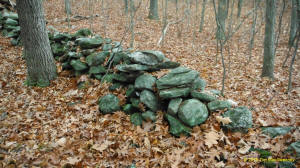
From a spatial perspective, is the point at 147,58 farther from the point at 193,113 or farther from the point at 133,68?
the point at 193,113

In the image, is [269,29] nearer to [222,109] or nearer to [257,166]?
[222,109]

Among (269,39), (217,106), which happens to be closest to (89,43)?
(217,106)

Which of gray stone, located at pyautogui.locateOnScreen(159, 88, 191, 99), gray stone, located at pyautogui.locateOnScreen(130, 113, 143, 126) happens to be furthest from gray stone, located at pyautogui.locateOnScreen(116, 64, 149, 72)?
gray stone, located at pyautogui.locateOnScreen(130, 113, 143, 126)

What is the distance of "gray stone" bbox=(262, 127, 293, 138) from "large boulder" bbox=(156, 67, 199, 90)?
1828 mm

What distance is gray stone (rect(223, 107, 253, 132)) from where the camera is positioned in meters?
3.74

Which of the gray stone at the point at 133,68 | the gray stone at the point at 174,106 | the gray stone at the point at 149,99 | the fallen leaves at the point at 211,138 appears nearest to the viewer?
the fallen leaves at the point at 211,138

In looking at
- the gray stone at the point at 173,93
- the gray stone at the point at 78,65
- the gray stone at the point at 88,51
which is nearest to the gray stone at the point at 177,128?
the gray stone at the point at 173,93

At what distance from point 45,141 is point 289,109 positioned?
231 inches

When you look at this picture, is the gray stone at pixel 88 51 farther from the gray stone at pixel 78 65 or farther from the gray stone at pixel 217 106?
the gray stone at pixel 217 106

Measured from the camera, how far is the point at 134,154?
3.62 metres

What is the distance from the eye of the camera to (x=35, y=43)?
18.0 ft

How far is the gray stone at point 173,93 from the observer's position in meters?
4.20

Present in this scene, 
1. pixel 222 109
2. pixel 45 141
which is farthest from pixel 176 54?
pixel 45 141

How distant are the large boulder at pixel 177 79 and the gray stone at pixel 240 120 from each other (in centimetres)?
116
